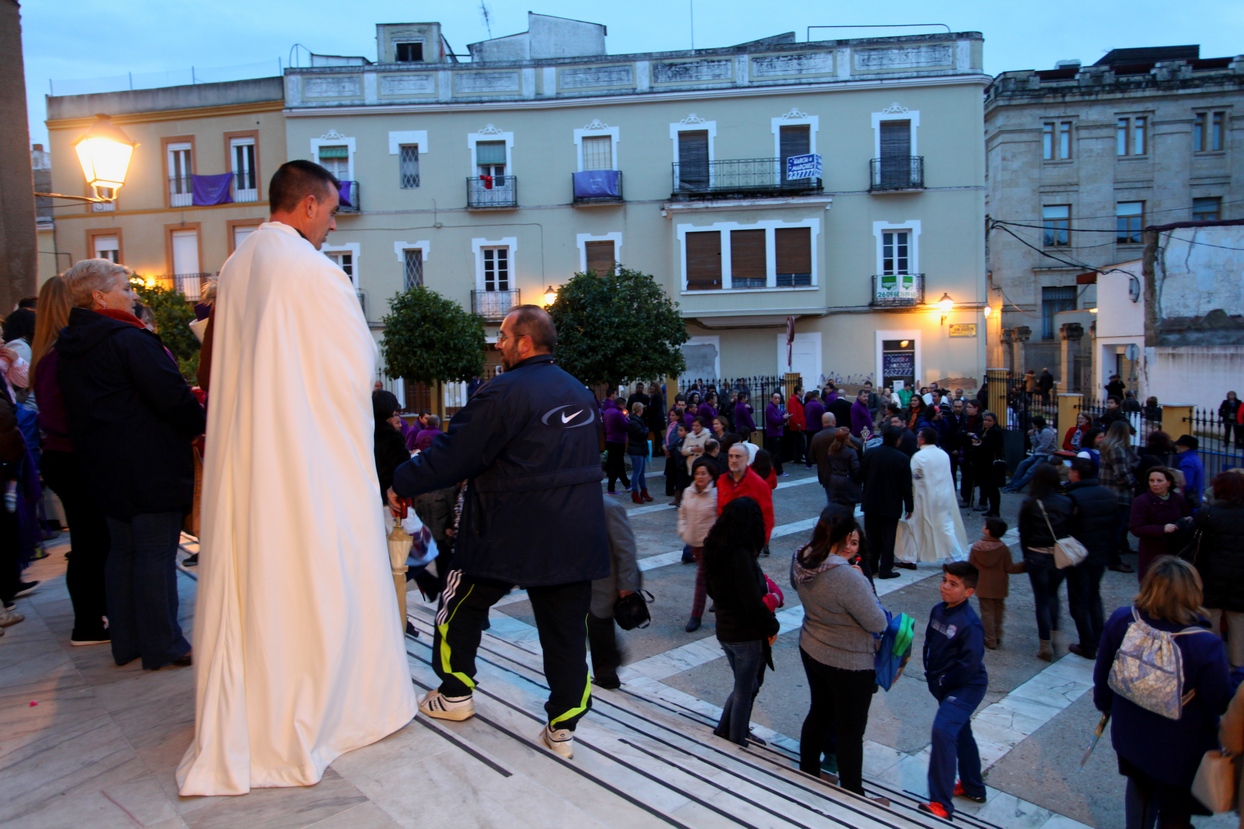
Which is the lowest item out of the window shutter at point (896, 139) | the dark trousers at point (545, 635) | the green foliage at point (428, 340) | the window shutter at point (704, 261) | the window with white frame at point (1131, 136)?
the dark trousers at point (545, 635)

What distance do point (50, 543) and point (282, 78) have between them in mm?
24638

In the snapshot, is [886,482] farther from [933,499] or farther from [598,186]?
[598,186]

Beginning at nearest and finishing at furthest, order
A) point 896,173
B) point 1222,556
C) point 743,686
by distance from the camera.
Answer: point 743,686
point 1222,556
point 896,173

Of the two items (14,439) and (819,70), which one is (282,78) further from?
(14,439)

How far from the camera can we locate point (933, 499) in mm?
9547

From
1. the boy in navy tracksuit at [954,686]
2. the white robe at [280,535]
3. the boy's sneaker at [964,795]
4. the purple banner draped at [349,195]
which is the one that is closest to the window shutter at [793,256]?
the purple banner draped at [349,195]

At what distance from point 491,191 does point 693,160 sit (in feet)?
21.1

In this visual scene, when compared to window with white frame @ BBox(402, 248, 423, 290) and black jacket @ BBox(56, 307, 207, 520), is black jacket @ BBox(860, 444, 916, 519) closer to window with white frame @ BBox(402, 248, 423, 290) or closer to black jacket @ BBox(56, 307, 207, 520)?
black jacket @ BBox(56, 307, 207, 520)

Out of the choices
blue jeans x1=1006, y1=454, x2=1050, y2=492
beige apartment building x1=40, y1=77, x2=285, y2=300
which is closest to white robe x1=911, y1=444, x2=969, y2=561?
blue jeans x1=1006, y1=454, x2=1050, y2=492

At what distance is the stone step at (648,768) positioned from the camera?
283cm

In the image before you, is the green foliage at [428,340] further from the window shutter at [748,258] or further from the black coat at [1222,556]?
the black coat at [1222,556]

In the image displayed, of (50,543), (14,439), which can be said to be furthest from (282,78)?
(14,439)

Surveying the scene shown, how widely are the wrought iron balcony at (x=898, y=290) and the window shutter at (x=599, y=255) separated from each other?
8241 mm

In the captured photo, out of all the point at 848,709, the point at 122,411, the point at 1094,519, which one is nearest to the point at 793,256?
the point at 1094,519
